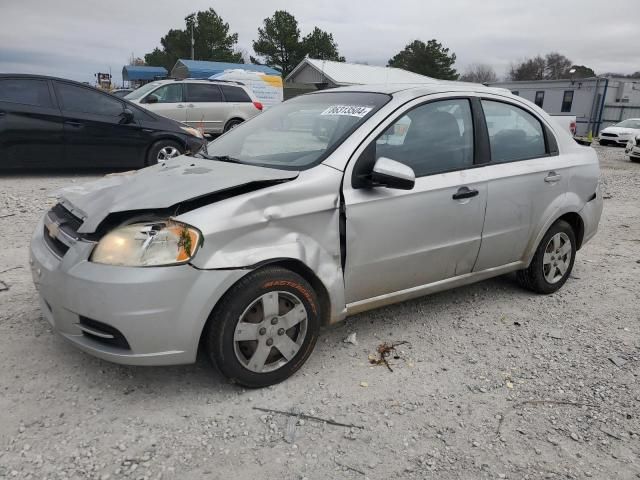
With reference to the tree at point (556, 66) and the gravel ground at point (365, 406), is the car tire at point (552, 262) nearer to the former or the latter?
the gravel ground at point (365, 406)

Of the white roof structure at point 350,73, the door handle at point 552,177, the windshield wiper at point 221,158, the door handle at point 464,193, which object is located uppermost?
the white roof structure at point 350,73

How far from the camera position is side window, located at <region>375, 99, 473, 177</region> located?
10.6 feet

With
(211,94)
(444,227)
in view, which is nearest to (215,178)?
(444,227)

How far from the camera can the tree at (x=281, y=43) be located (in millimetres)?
55156

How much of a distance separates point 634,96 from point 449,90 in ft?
136

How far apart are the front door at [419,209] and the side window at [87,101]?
6.30 metres

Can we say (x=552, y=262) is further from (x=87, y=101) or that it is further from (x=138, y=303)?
(x=87, y=101)

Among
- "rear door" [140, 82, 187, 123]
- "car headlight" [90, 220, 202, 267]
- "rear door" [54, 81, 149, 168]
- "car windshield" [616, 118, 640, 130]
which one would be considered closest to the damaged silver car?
"car headlight" [90, 220, 202, 267]

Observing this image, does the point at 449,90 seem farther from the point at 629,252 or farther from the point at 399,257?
the point at 629,252

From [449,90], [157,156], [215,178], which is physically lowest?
[157,156]

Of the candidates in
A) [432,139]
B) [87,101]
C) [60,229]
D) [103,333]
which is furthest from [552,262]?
[87,101]

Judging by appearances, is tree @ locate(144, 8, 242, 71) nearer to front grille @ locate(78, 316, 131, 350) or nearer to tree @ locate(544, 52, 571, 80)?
tree @ locate(544, 52, 571, 80)

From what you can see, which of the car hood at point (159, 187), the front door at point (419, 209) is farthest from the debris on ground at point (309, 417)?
the car hood at point (159, 187)

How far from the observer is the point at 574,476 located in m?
2.28
